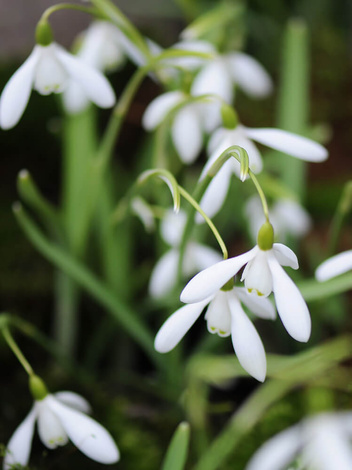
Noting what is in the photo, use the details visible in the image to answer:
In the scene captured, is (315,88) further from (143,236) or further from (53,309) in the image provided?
(53,309)

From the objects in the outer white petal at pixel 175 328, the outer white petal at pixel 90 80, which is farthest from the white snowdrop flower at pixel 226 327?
the outer white petal at pixel 90 80

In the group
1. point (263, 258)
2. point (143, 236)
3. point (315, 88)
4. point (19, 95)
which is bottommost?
point (315, 88)

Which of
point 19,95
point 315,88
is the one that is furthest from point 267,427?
point 315,88

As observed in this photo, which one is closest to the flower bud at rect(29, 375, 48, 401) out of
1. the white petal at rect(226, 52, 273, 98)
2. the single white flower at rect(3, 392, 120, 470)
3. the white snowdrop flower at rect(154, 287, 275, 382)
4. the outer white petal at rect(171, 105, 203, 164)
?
the single white flower at rect(3, 392, 120, 470)

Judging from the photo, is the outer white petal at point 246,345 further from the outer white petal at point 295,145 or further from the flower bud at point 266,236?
the outer white petal at point 295,145

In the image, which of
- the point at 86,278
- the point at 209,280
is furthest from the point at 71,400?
the point at 209,280

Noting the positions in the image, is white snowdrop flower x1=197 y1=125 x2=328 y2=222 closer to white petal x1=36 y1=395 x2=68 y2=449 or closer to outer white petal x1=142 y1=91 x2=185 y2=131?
outer white petal x1=142 y1=91 x2=185 y2=131
